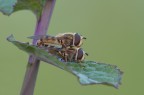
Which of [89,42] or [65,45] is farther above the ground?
[89,42]

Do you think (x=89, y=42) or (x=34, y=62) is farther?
(x=89, y=42)

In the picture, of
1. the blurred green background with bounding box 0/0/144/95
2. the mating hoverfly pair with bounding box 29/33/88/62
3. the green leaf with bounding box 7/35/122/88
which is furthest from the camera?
the blurred green background with bounding box 0/0/144/95

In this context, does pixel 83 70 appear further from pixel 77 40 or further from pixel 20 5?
pixel 20 5

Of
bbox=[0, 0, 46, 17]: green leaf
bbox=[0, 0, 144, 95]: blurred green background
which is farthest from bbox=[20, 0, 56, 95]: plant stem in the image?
bbox=[0, 0, 144, 95]: blurred green background

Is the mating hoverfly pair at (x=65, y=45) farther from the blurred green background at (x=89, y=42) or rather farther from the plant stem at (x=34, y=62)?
the blurred green background at (x=89, y=42)

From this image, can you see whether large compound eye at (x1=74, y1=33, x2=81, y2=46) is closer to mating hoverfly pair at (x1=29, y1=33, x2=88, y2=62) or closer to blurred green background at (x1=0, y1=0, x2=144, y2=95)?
mating hoverfly pair at (x1=29, y1=33, x2=88, y2=62)

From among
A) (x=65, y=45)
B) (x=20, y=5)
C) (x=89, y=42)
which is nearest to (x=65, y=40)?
(x=65, y=45)
